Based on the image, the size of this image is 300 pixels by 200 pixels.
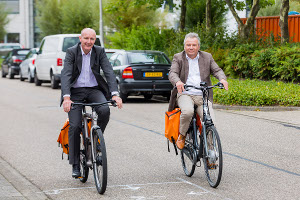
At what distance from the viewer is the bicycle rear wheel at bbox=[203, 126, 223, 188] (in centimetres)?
621

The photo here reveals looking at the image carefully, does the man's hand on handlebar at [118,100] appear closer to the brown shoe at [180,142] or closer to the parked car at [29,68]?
the brown shoe at [180,142]

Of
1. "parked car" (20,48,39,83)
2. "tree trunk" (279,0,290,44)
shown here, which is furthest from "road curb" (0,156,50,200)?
"parked car" (20,48,39,83)

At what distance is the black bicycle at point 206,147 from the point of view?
6.30 m

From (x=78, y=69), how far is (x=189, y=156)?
159 cm

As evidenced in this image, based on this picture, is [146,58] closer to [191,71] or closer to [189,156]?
[191,71]

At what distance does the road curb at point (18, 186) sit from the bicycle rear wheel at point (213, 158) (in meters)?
1.74

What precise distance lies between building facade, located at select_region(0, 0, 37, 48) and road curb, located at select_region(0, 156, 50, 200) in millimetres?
72217

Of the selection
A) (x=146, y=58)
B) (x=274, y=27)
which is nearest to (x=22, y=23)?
(x=274, y=27)

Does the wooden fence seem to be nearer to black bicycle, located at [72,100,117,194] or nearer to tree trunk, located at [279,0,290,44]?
tree trunk, located at [279,0,290,44]

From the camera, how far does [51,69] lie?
75.1 ft

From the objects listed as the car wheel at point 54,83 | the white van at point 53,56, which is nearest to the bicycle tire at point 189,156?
the white van at point 53,56

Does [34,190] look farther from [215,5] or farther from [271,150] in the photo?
[215,5]

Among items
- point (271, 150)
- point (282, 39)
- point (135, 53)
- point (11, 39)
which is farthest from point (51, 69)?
point (11, 39)

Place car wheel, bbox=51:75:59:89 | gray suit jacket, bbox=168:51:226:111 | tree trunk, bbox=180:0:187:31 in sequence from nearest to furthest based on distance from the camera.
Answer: gray suit jacket, bbox=168:51:226:111 → car wheel, bbox=51:75:59:89 → tree trunk, bbox=180:0:187:31
